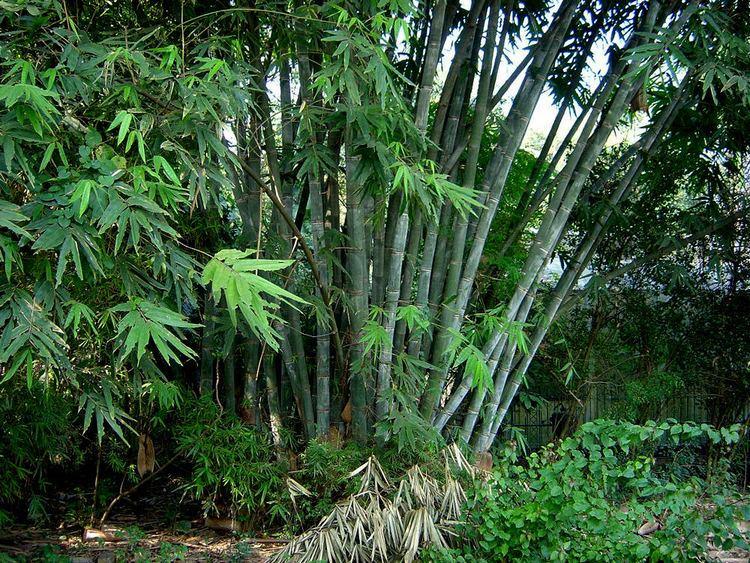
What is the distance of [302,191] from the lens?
3705 mm

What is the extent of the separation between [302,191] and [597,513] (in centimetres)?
201

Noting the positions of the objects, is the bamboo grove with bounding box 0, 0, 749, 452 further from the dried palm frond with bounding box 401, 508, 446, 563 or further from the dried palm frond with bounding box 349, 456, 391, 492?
the dried palm frond with bounding box 401, 508, 446, 563

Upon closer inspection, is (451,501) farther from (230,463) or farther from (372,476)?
(230,463)

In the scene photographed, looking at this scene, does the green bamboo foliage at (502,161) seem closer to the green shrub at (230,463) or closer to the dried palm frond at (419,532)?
the dried palm frond at (419,532)

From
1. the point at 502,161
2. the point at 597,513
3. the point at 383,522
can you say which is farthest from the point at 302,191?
the point at 597,513

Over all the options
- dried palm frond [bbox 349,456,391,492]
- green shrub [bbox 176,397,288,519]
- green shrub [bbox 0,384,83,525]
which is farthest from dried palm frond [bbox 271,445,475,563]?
green shrub [bbox 0,384,83,525]

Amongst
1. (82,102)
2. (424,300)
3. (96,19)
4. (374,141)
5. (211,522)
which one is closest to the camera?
(82,102)

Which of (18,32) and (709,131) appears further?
(709,131)

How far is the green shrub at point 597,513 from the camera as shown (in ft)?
8.76

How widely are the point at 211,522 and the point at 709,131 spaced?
11.2 feet

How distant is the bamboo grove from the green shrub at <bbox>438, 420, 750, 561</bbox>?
0.44 m

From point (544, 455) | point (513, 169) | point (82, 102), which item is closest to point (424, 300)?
point (544, 455)

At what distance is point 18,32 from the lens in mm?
2324

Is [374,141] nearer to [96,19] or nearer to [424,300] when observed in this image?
[424,300]
